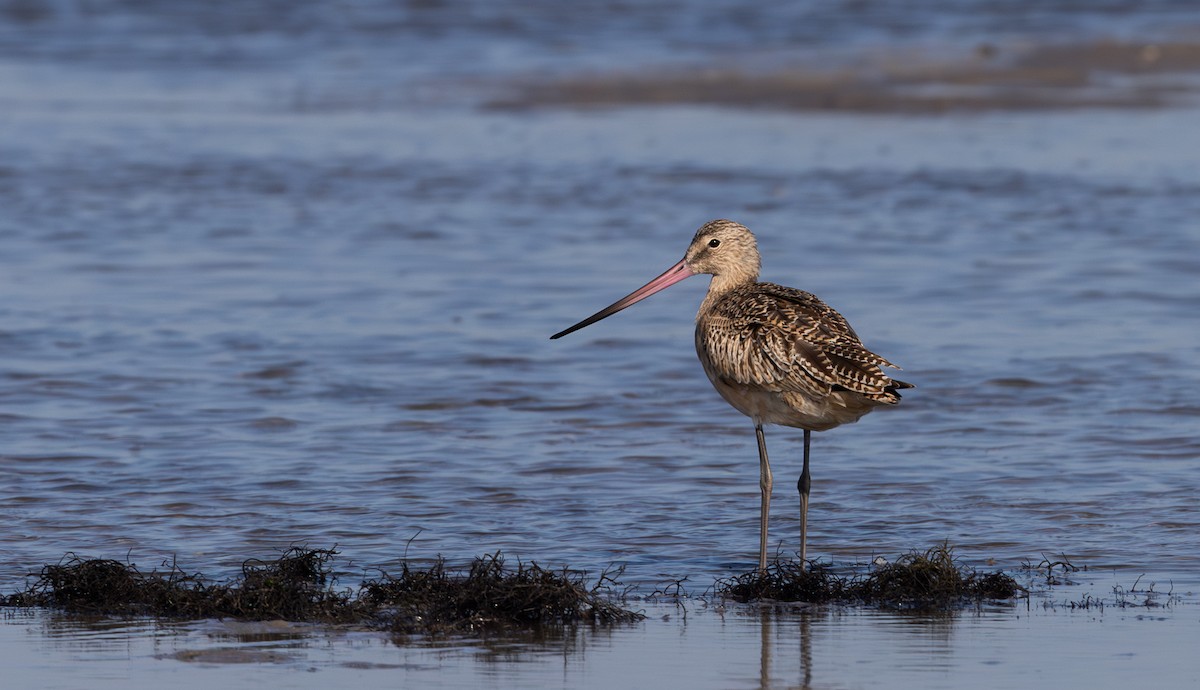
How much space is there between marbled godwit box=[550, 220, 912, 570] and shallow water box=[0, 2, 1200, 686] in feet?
1.51

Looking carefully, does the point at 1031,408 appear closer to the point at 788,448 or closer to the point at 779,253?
the point at 788,448

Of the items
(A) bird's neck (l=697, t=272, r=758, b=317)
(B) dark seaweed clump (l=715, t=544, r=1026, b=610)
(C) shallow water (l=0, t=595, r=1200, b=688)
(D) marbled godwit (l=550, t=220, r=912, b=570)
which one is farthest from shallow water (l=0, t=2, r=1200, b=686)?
(A) bird's neck (l=697, t=272, r=758, b=317)

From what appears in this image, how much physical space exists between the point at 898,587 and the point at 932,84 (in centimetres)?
1391

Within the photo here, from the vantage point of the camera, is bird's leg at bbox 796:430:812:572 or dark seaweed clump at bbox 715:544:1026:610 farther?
bird's leg at bbox 796:430:812:572

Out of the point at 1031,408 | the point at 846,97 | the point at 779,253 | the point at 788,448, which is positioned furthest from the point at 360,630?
the point at 846,97

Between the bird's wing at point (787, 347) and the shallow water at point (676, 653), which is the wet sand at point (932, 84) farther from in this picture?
the shallow water at point (676, 653)

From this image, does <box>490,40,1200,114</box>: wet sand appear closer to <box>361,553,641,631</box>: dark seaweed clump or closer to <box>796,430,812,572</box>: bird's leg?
<box>796,430,812,572</box>: bird's leg

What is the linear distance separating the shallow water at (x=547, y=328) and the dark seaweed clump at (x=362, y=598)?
30 cm

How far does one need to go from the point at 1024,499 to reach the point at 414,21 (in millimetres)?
18728

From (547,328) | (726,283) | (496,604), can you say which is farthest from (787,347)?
(547,328)

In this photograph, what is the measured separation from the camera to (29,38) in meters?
22.9

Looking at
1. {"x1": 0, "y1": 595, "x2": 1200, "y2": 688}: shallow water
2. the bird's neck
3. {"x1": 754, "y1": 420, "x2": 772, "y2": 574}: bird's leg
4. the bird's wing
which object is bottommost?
{"x1": 0, "y1": 595, "x2": 1200, "y2": 688}: shallow water

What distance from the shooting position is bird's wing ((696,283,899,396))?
5.70m

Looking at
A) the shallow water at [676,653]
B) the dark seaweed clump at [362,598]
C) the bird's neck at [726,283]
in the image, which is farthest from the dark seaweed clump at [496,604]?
the bird's neck at [726,283]
